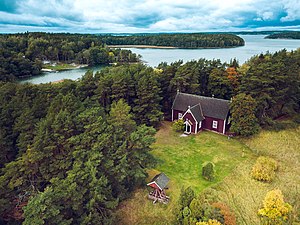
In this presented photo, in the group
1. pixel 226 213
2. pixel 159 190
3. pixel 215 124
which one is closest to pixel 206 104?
pixel 215 124

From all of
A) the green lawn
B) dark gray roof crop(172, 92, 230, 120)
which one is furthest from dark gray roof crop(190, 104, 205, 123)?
the green lawn

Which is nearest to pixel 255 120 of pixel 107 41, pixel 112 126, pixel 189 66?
pixel 189 66

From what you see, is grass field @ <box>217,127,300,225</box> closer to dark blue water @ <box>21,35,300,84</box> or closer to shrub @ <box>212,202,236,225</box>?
shrub @ <box>212,202,236,225</box>

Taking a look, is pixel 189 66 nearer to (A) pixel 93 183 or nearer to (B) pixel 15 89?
(B) pixel 15 89

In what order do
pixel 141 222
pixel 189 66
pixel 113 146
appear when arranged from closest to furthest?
pixel 141 222 < pixel 113 146 < pixel 189 66

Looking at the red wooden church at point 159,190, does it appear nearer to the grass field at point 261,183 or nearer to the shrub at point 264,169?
the grass field at point 261,183

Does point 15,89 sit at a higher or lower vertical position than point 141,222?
higher

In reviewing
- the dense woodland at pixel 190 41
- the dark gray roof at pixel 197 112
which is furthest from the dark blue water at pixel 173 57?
the dark gray roof at pixel 197 112
